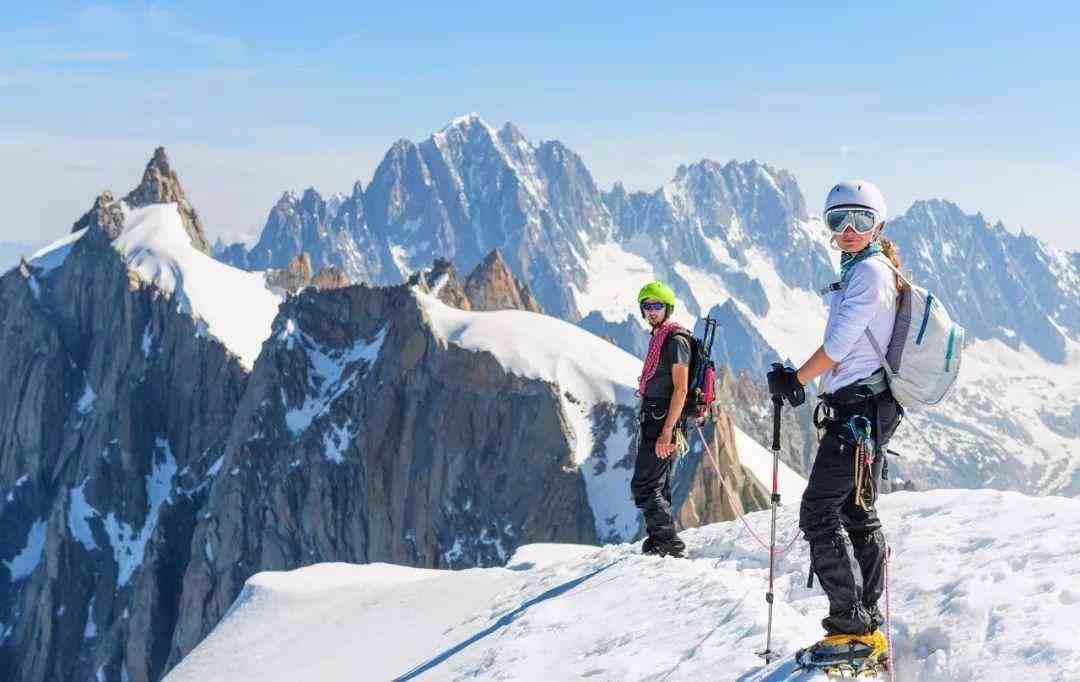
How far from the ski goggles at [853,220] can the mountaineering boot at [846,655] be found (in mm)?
4025

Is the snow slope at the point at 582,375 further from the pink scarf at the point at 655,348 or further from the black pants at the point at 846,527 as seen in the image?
the black pants at the point at 846,527

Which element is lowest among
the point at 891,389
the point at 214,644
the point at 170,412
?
the point at 214,644

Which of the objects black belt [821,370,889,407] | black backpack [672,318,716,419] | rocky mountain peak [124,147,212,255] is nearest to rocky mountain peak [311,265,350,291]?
rocky mountain peak [124,147,212,255]

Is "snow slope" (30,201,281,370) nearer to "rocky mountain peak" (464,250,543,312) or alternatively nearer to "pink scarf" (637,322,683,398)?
"rocky mountain peak" (464,250,543,312)

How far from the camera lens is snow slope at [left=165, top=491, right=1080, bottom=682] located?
30.5ft

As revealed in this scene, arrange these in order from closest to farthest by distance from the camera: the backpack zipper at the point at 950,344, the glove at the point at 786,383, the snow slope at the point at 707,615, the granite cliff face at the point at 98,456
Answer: the backpack zipper at the point at 950,344
the snow slope at the point at 707,615
the glove at the point at 786,383
the granite cliff face at the point at 98,456

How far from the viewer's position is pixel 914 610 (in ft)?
33.4

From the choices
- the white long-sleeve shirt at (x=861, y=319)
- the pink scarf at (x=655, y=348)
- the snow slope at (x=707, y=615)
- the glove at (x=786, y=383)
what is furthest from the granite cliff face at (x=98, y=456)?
the white long-sleeve shirt at (x=861, y=319)

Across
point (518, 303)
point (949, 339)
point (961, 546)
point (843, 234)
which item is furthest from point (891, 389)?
point (518, 303)

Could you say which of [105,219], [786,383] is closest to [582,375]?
[786,383]

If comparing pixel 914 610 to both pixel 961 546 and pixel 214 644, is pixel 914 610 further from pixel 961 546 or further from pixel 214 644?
pixel 214 644

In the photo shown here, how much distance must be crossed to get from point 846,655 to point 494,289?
144 metres

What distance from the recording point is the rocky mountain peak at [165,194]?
16900cm

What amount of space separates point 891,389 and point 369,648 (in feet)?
41.1
